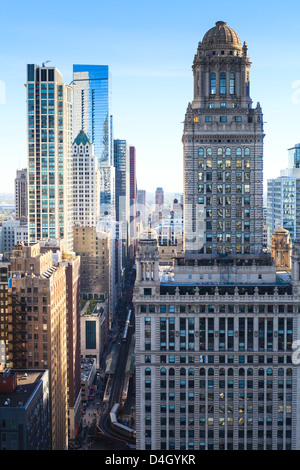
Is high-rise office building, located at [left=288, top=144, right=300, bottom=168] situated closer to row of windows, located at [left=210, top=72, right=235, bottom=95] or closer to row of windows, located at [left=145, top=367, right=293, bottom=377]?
row of windows, located at [left=210, top=72, right=235, bottom=95]

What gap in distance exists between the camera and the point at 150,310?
2557 inches

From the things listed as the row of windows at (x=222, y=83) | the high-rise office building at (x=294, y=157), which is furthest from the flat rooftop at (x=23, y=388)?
the high-rise office building at (x=294, y=157)

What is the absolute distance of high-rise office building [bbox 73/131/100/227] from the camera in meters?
192

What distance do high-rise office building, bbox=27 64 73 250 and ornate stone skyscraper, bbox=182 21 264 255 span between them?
241 feet

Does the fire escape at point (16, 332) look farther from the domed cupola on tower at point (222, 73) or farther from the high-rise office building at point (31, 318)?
the domed cupola on tower at point (222, 73)

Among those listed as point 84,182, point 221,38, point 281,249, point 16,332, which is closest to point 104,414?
point 16,332

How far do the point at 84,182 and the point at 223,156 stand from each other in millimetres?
125221

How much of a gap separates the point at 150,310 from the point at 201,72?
3199 centimetres

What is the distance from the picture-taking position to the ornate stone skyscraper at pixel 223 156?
72438 mm

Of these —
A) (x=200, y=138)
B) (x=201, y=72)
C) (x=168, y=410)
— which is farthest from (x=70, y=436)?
(x=201, y=72)

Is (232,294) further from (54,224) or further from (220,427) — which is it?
(54,224)

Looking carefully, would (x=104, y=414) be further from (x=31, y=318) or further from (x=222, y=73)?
(x=222, y=73)

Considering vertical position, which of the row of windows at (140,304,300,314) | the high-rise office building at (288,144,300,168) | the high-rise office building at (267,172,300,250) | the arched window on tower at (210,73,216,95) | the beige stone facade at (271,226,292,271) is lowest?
the row of windows at (140,304,300,314)

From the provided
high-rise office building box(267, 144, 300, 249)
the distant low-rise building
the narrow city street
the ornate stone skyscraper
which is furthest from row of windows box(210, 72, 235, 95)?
high-rise office building box(267, 144, 300, 249)
